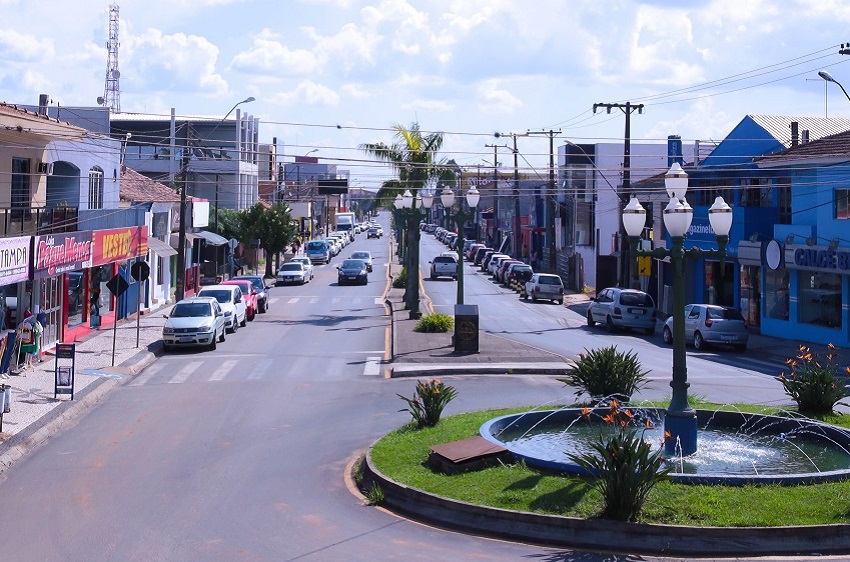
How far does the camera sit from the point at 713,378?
83.1 feet

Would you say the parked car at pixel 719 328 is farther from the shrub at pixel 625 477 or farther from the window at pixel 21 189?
the shrub at pixel 625 477

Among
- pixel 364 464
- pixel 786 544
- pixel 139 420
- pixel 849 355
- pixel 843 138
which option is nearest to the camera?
pixel 786 544

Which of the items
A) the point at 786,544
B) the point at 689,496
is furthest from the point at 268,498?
the point at 786,544

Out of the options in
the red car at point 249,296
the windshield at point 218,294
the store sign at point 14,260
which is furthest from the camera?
the red car at point 249,296

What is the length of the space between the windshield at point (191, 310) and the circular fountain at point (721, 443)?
17183 mm

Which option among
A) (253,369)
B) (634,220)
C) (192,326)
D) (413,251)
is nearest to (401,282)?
(413,251)

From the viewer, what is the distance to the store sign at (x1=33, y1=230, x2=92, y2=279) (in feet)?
88.8

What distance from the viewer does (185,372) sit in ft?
87.7

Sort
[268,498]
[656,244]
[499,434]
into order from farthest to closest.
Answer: [656,244] < [499,434] < [268,498]

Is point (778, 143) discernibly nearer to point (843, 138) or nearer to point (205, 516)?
point (843, 138)

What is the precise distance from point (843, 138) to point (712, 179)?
667 centimetres

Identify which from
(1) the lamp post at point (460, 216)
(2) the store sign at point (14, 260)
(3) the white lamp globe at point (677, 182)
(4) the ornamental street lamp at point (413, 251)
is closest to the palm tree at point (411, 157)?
(4) the ornamental street lamp at point (413, 251)

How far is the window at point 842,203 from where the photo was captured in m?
A: 33.6

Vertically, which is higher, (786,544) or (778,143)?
(778,143)
